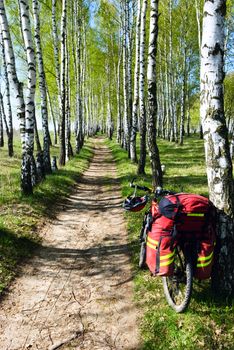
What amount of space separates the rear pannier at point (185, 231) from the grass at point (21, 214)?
2978mm

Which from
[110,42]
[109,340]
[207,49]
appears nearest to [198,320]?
[109,340]

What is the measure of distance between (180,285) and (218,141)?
2.27 meters

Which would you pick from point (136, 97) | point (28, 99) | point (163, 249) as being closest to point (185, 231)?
point (163, 249)

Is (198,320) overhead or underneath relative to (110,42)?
underneath

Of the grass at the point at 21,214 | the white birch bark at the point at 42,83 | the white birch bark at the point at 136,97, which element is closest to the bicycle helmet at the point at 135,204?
the grass at the point at 21,214

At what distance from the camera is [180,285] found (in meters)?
4.96

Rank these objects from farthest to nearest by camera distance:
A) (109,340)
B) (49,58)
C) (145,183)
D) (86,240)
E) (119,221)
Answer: (49,58)
(145,183)
(119,221)
(86,240)
(109,340)

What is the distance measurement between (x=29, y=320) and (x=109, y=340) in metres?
1.27

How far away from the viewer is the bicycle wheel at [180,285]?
4.23 meters

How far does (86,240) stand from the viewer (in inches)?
309

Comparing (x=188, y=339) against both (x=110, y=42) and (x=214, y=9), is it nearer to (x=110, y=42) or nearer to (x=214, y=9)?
(x=214, y=9)

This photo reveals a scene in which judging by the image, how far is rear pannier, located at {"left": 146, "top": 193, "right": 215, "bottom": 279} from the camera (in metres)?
4.11

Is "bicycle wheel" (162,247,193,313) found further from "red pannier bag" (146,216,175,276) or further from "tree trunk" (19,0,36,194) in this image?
"tree trunk" (19,0,36,194)

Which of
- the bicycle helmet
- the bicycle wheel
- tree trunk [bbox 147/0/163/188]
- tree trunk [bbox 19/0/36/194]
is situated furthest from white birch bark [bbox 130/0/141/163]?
the bicycle wheel
